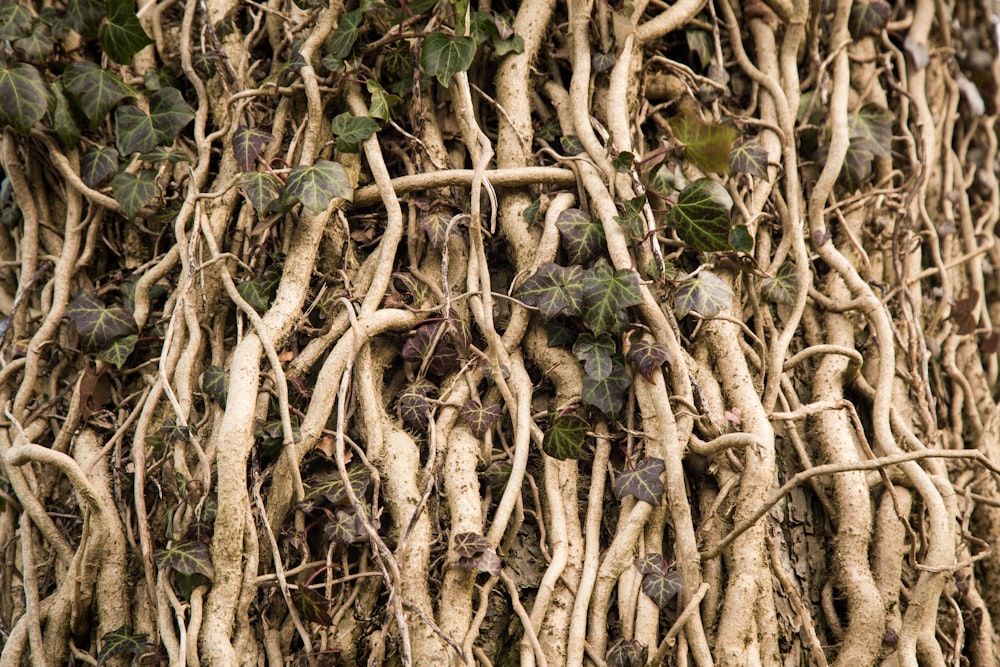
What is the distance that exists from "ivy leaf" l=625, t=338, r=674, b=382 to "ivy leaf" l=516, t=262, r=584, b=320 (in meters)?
0.14

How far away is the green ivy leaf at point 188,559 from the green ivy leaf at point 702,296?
3.52 ft

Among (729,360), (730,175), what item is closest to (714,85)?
(730,175)

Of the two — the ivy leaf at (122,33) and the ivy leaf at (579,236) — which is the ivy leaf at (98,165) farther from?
the ivy leaf at (579,236)

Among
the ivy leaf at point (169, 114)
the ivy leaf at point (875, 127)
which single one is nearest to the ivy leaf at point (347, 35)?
the ivy leaf at point (169, 114)

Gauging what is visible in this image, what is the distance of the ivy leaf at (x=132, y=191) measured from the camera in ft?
5.86

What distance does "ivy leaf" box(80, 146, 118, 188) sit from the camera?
1.84 m

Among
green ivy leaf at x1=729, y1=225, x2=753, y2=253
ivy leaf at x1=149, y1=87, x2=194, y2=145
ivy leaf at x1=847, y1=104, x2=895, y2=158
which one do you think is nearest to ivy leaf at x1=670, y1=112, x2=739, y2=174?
green ivy leaf at x1=729, y1=225, x2=753, y2=253

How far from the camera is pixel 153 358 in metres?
1.78

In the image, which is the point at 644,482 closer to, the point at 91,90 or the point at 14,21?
the point at 91,90

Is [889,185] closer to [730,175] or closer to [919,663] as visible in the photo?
[730,175]

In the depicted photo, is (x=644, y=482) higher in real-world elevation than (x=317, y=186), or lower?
lower

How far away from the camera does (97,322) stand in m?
1.75

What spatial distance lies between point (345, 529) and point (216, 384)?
432mm

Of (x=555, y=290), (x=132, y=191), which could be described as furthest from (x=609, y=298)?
(x=132, y=191)
